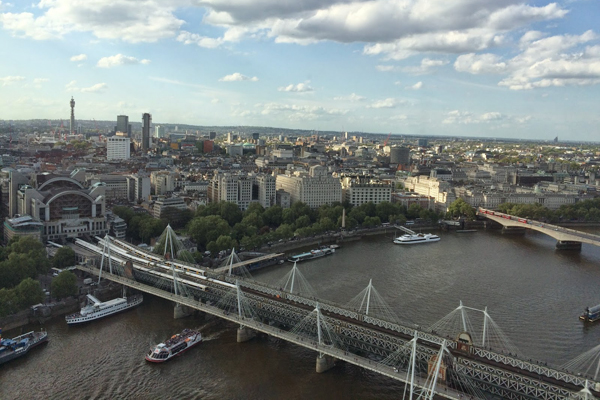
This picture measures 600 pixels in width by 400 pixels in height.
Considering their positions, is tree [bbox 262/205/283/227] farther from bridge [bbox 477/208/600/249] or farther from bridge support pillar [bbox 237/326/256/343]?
bridge support pillar [bbox 237/326/256/343]

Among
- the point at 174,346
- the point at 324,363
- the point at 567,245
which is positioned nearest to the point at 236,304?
the point at 174,346

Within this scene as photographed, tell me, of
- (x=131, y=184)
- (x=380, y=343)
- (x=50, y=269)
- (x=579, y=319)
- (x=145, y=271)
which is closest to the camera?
(x=380, y=343)

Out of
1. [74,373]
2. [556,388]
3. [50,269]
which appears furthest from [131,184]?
[556,388]

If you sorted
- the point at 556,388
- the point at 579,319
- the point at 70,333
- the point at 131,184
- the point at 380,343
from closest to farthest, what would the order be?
the point at 556,388 → the point at 380,343 → the point at 70,333 → the point at 579,319 → the point at 131,184

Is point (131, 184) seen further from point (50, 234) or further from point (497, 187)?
point (497, 187)

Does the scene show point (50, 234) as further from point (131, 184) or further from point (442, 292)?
point (442, 292)

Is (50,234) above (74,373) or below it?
above

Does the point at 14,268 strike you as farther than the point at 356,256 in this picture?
No
